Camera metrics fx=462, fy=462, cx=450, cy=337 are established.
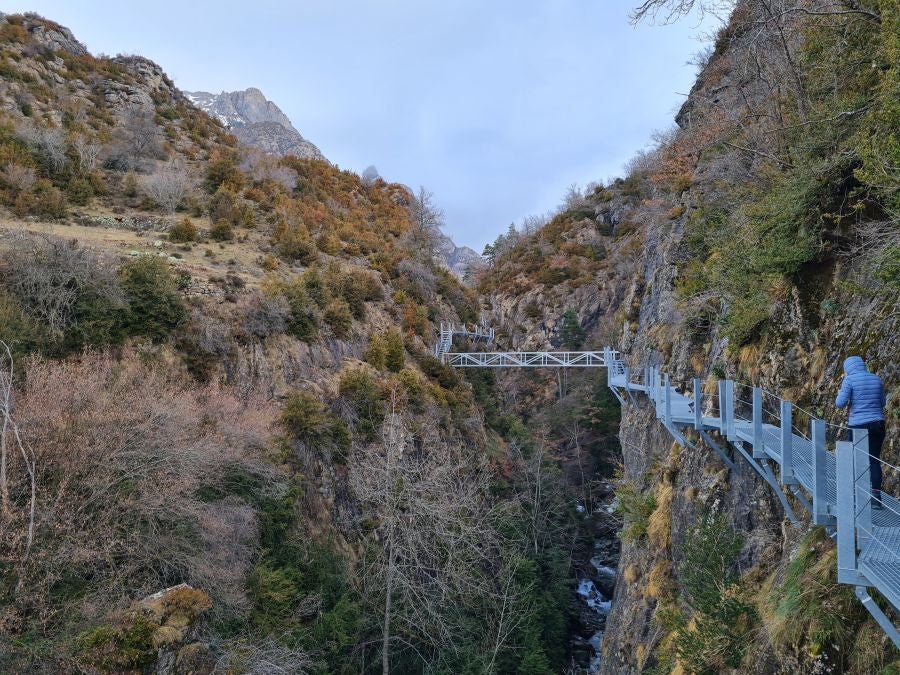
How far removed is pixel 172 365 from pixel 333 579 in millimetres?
6804

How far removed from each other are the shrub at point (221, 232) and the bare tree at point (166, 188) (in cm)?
236

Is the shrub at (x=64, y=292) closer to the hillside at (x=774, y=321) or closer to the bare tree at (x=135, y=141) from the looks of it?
the hillside at (x=774, y=321)

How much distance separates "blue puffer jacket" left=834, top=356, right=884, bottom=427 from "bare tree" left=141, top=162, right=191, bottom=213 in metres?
23.1

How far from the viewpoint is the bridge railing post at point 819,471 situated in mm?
3354

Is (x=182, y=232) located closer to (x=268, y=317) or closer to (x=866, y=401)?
(x=268, y=317)

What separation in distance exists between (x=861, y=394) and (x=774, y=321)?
331 centimetres

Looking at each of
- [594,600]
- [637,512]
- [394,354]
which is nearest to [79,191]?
[394,354]

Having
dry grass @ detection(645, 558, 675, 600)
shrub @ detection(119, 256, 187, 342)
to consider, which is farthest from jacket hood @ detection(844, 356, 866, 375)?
shrub @ detection(119, 256, 187, 342)

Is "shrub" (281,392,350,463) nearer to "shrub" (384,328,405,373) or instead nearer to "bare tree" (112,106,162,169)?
"shrub" (384,328,405,373)

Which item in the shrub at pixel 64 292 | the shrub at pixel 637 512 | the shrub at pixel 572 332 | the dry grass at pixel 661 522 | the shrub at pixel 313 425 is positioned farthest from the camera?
the shrub at pixel 572 332

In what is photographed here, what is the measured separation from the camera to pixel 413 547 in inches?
456

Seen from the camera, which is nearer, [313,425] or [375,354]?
[313,425]

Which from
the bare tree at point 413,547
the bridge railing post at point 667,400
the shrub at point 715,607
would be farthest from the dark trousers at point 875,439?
the bare tree at point 413,547

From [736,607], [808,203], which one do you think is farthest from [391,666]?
[808,203]
